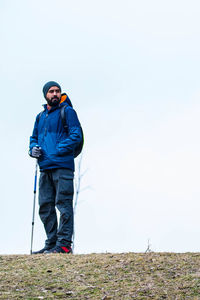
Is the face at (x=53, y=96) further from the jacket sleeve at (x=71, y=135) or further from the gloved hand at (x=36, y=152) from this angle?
the gloved hand at (x=36, y=152)

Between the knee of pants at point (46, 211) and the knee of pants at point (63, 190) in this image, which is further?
the knee of pants at point (46, 211)

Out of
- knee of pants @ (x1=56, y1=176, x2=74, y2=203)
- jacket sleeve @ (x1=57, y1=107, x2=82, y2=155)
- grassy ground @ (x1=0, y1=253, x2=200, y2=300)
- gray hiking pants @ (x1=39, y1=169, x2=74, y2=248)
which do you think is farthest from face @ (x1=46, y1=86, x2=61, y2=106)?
grassy ground @ (x1=0, y1=253, x2=200, y2=300)

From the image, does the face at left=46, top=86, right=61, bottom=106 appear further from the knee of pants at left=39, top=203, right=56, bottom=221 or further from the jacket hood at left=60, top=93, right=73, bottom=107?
the knee of pants at left=39, top=203, right=56, bottom=221

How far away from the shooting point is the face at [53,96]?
1016 cm

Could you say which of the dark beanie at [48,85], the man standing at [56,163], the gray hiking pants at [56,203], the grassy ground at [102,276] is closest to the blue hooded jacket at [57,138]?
the man standing at [56,163]

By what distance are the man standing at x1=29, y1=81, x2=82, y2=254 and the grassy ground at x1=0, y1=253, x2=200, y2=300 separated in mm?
677

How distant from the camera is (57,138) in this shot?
9922mm

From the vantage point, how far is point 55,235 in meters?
10.0

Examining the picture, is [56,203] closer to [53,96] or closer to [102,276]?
[53,96]

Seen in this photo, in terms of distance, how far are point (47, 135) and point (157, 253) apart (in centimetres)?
276

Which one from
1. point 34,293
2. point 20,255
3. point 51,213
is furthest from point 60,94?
point 34,293

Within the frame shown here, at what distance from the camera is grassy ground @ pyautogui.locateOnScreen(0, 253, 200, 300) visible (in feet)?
24.4

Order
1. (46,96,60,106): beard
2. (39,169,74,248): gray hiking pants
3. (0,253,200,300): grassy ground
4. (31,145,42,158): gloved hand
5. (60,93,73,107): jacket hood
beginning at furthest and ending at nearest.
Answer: (60,93,73,107): jacket hood, (46,96,60,106): beard, (31,145,42,158): gloved hand, (39,169,74,248): gray hiking pants, (0,253,200,300): grassy ground

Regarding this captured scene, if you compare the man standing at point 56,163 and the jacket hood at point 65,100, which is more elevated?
the jacket hood at point 65,100
